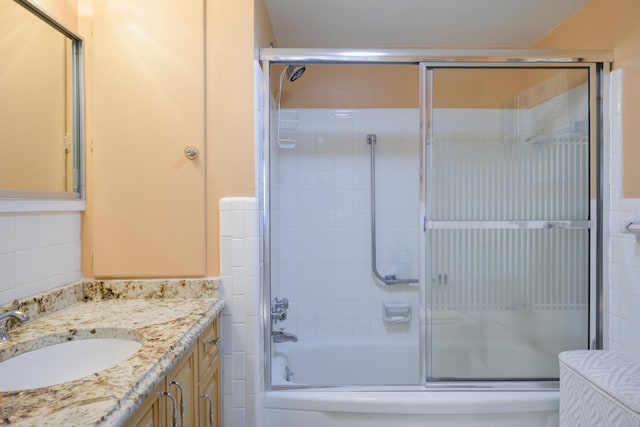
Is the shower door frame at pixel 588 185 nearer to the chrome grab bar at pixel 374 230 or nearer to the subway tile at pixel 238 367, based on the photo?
the chrome grab bar at pixel 374 230

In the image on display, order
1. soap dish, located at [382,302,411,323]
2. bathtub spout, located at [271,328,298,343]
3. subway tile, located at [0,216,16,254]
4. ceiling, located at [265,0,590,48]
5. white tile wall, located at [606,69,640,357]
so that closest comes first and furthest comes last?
1. subway tile, located at [0,216,16,254]
2. white tile wall, located at [606,69,640,357]
3. ceiling, located at [265,0,590,48]
4. bathtub spout, located at [271,328,298,343]
5. soap dish, located at [382,302,411,323]

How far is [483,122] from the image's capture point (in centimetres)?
170

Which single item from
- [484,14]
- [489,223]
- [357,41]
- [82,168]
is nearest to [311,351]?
[489,223]

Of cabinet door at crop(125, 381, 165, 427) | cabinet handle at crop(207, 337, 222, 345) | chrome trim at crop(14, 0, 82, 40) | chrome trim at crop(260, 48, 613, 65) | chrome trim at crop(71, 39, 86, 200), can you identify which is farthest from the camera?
chrome trim at crop(260, 48, 613, 65)

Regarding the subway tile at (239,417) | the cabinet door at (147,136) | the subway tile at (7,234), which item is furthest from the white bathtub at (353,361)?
the subway tile at (7,234)

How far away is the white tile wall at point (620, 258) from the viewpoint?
1.52 m

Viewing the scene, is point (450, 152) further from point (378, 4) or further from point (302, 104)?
point (302, 104)

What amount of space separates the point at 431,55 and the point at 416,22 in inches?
21.8

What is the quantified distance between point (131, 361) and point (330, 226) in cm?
177

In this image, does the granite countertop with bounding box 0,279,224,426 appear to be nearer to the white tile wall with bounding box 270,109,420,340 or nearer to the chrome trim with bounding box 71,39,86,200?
the chrome trim with bounding box 71,39,86,200

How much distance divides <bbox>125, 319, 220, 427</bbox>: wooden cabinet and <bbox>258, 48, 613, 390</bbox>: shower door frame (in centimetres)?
34

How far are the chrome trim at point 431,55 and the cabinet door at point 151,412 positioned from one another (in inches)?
57.0

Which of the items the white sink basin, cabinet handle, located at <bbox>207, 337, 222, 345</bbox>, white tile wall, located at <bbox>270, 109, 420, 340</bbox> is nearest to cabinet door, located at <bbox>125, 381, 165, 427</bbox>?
the white sink basin

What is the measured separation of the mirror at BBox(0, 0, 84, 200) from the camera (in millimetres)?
1096
